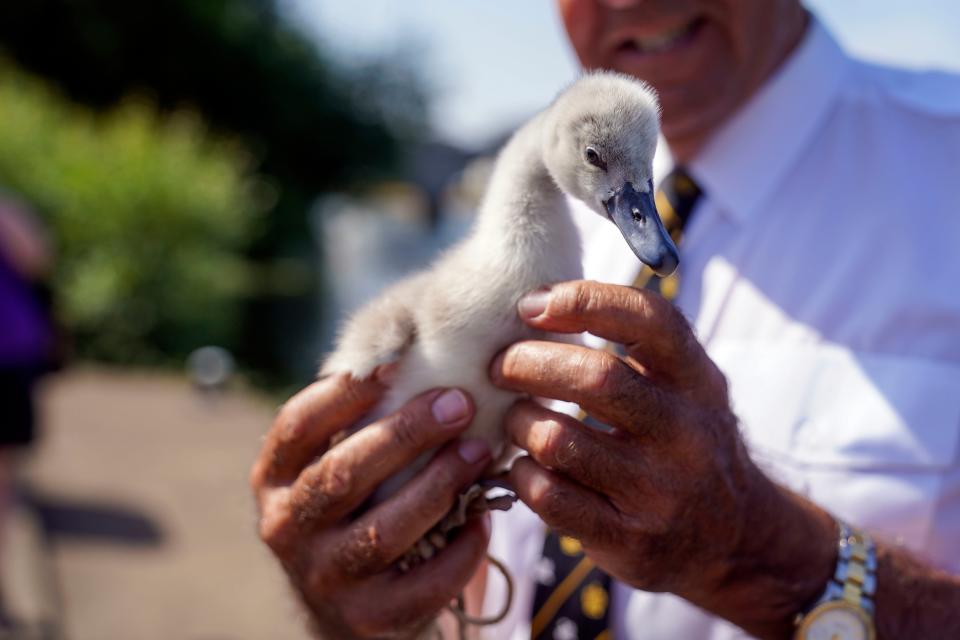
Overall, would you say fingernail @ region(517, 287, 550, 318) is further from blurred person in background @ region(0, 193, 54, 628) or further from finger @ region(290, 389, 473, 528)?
blurred person in background @ region(0, 193, 54, 628)

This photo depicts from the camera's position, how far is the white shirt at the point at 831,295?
188 cm

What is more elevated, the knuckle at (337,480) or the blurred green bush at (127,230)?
the knuckle at (337,480)

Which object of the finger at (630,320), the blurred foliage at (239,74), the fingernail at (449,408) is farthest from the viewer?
the blurred foliage at (239,74)

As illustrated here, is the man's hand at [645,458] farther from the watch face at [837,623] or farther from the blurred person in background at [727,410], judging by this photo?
the watch face at [837,623]

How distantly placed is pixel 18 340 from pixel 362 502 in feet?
12.2

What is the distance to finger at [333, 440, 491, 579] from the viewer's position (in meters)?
1.62

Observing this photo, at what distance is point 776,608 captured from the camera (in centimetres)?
168

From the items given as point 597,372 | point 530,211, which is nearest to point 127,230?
point 530,211

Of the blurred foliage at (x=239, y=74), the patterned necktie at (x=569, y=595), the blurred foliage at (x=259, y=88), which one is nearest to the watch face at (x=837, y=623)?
the patterned necktie at (x=569, y=595)

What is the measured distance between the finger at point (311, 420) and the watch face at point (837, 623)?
0.87m

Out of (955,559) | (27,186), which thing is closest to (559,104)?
(955,559)

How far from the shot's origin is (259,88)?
22109 mm

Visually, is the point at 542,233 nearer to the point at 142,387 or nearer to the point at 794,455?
the point at 794,455

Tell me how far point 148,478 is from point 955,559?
18.9ft
